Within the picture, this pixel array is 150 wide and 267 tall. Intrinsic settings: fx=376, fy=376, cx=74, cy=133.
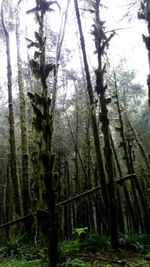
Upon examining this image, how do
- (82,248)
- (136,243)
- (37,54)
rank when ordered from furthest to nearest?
1. (136,243)
2. (82,248)
3. (37,54)

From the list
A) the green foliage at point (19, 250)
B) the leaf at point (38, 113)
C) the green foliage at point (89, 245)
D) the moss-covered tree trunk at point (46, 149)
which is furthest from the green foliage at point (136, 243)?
the leaf at point (38, 113)

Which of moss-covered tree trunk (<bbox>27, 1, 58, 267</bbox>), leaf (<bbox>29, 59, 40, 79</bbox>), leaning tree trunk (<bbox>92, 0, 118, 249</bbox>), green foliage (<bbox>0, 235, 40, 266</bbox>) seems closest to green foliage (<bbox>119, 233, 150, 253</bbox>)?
leaning tree trunk (<bbox>92, 0, 118, 249</bbox>)

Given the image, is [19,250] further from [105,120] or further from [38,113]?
[38,113]

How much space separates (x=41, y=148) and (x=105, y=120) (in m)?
2.42

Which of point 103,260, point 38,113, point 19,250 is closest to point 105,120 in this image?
point 38,113

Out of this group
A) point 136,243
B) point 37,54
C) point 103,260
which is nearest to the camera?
point 37,54

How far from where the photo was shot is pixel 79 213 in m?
15.4

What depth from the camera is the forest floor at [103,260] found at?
547cm

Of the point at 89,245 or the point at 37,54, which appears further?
the point at 89,245

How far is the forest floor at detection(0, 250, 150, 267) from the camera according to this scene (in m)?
5.47

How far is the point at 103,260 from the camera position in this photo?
5.79 meters

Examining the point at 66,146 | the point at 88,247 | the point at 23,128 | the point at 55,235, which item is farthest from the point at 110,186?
the point at 66,146

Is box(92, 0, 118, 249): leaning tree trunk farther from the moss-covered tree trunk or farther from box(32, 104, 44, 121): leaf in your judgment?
box(32, 104, 44, 121): leaf

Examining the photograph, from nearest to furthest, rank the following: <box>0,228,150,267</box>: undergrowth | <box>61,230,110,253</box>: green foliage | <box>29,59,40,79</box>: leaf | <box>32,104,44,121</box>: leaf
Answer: <box>32,104,44,121</box>: leaf, <box>29,59,40,79</box>: leaf, <box>0,228,150,267</box>: undergrowth, <box>61,230,110,253</box>: green foliage
